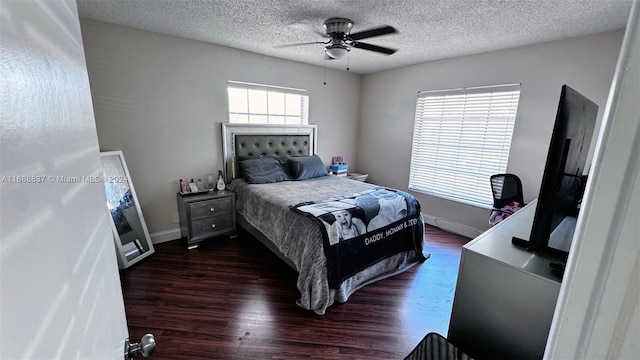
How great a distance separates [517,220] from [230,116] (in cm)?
324

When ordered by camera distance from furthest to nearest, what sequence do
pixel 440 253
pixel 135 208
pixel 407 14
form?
1. pixel 440 253
2. pixel 135 208
3. pixel 407 14

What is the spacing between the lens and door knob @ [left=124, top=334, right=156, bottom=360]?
696mm

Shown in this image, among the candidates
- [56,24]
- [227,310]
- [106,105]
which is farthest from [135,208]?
[56,24]

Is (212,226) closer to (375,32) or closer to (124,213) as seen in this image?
(124,213)

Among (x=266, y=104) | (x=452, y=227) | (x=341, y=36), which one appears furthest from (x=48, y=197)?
(x=452, y=227)

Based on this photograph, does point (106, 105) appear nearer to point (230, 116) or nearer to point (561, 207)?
point (230, 116)

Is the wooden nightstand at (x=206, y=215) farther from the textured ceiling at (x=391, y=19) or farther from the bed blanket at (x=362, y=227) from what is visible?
the textured ceiling at (x=391, y=19)

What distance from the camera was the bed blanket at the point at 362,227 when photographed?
2.07m

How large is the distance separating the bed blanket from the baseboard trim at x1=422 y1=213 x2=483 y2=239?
3.69ft

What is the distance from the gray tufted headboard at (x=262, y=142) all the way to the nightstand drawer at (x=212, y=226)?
60cm

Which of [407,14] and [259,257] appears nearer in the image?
[407,14]

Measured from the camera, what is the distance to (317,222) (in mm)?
2061

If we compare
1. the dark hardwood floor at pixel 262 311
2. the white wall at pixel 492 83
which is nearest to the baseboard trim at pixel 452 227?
the white wall at pixel 492 83

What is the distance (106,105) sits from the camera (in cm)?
261
